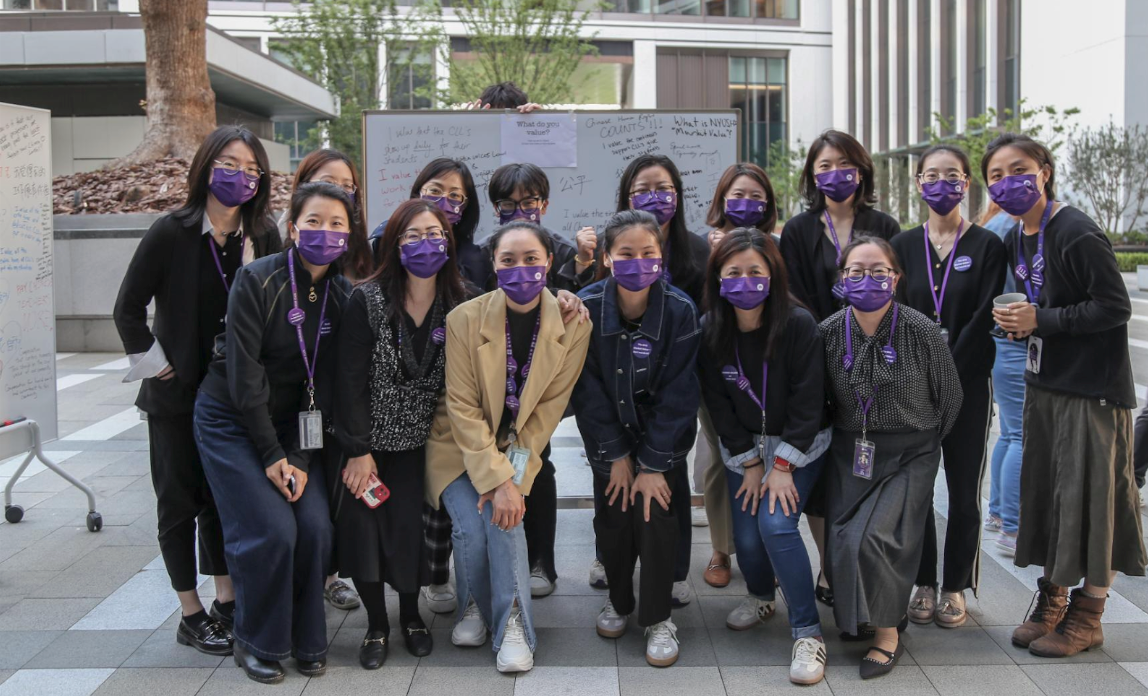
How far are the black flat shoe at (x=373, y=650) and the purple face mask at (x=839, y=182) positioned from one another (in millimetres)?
2642

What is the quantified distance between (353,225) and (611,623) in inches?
75.9

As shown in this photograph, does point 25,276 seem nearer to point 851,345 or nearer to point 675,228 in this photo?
point 675,228

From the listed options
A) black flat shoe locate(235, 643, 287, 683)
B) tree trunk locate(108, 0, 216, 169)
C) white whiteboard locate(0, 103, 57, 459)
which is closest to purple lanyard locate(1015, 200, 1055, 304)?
black flat shoe locate(235, 643, 287, 683)

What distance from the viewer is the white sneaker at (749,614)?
4.18 meters

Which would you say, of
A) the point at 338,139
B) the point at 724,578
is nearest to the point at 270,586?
the point at 724,578

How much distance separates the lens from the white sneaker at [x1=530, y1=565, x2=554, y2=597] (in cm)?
461

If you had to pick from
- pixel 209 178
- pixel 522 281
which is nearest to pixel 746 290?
pixel 522 281

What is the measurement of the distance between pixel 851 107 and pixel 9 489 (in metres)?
48.3

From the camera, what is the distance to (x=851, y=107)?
49344 mm

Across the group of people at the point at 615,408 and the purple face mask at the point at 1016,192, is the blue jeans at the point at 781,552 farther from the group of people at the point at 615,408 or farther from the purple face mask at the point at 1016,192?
the purple face mask at the point at 1016,192

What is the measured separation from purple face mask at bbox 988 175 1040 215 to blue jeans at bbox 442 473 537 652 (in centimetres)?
229

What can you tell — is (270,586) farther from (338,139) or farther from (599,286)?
(338,139)

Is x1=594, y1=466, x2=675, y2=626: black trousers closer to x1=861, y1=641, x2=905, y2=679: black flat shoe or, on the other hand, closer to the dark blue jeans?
x1=861, y1=641, x2=905, y2=679: black flat shoe

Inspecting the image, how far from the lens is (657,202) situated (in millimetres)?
4586
